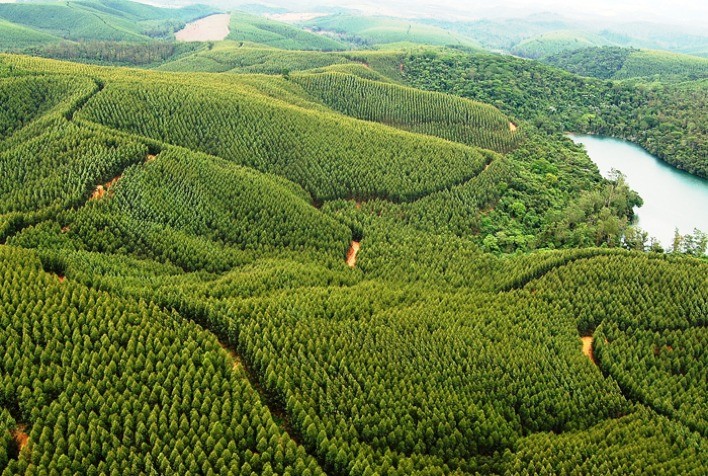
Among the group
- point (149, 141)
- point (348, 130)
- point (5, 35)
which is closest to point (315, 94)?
point (348, 130)

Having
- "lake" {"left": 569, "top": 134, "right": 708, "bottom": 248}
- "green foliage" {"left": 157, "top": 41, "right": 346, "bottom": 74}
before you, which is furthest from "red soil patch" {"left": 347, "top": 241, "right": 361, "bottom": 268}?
"green foliage" {"left": 157, "top": 41, "right": 346, "bottom": 74}

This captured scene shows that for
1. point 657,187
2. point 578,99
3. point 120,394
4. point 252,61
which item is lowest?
point 120,394

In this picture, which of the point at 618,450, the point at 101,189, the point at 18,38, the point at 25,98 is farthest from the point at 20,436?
the point at 18,38

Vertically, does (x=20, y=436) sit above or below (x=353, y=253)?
below

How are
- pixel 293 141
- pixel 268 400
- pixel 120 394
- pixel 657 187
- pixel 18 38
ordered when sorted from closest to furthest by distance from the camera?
pixel 120 394 < pixel 268 400 < pixel 293 141 < pixel 657 187 < pixel 18 38

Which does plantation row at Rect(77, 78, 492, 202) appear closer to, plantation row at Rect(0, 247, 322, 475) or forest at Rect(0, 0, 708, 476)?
forest at Rect(0, 0, 708, 476)

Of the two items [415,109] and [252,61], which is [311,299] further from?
[252,61]
